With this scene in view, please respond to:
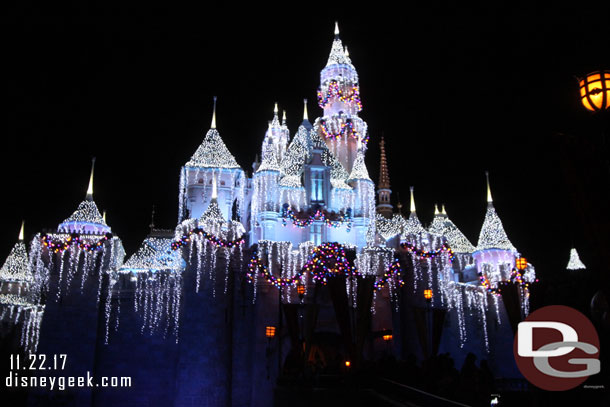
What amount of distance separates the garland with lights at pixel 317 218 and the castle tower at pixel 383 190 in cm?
1402

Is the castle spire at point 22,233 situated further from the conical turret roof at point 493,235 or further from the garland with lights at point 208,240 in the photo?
the conical turret roof at point 493,235

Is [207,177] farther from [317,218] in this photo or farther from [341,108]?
[341,108]

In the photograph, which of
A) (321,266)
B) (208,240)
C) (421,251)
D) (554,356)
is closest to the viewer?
(554,356)

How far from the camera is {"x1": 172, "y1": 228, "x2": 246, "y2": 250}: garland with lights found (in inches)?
989

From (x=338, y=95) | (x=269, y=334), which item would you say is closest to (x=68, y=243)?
(x=269, y=334)

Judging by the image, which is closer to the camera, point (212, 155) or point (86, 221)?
point (86, 221)

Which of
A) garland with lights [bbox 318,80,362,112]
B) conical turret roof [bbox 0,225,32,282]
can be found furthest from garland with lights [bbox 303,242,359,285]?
conical turret roof [bbox 0,225,32,282]

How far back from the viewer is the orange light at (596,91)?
7.76 meters

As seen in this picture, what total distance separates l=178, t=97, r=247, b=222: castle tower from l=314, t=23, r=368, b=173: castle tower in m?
5.71

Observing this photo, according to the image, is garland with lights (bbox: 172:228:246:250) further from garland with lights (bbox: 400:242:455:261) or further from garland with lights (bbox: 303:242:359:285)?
garland with lights (bbox: 400:242:455:261)

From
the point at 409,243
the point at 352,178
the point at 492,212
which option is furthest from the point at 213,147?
the point at 492,212

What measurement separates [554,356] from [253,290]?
49.4ft

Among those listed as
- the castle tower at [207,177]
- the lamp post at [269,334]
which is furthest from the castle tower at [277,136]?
the lamp post at [269,334]

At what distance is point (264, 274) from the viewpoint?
24781 millimetres
